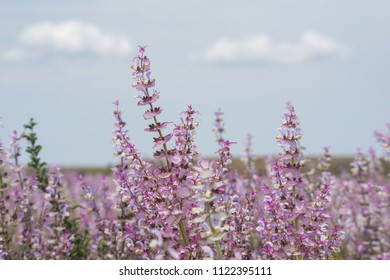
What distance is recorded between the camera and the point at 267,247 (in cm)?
677

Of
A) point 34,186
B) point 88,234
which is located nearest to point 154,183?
point 34,186

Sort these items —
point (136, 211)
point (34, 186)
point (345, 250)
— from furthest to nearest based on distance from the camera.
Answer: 1. point (345, 250)
2. point (34, 186)
3. point (136, 211)

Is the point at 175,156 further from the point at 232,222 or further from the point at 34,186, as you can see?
the point at 34,186

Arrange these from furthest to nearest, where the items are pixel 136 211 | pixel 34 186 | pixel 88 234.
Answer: pixel 88 234 < pixel 34 186 < pixel 136 211

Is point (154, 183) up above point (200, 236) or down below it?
above

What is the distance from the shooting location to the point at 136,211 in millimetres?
6375

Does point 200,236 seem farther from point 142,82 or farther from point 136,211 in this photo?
point 142,82

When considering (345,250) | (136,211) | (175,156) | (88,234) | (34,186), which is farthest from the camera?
(345,250)
